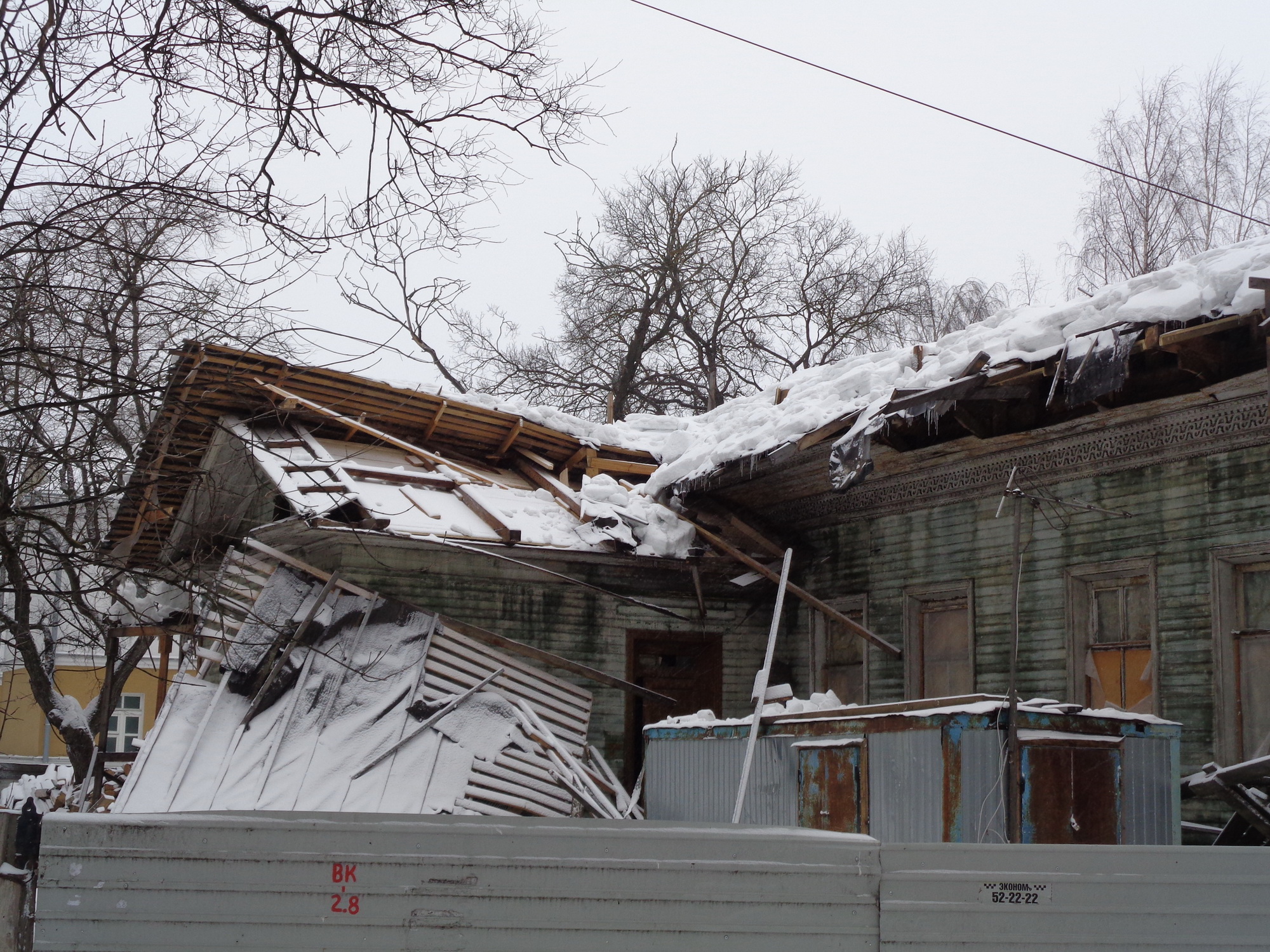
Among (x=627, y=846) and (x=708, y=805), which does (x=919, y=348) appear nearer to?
(x=708, y=805)

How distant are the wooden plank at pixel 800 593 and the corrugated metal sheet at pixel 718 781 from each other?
7.05 ft

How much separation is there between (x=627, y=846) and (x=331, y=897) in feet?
3.40

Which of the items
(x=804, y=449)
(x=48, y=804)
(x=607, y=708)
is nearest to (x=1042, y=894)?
(x=804, y=449)

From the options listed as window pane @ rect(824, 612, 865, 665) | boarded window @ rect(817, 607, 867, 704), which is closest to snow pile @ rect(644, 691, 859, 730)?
boarded window @ rect(817, 607, 867, 704)

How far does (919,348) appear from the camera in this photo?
12.2 meters

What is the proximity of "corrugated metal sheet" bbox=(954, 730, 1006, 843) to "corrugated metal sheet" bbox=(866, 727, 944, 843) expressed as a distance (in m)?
0.20

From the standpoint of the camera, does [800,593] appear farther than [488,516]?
No

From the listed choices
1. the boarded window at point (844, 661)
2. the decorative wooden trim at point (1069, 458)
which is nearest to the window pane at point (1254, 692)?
the decorative wooden trim at point (1069, 458)

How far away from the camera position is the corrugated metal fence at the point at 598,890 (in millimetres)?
4129

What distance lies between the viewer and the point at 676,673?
1544 cm

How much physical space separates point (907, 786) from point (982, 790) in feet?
2.37

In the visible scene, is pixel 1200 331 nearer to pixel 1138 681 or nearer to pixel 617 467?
pixel 1138 681

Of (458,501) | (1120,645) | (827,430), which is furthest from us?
(458,501)

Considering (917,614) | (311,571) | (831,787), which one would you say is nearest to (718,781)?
(831,787)
